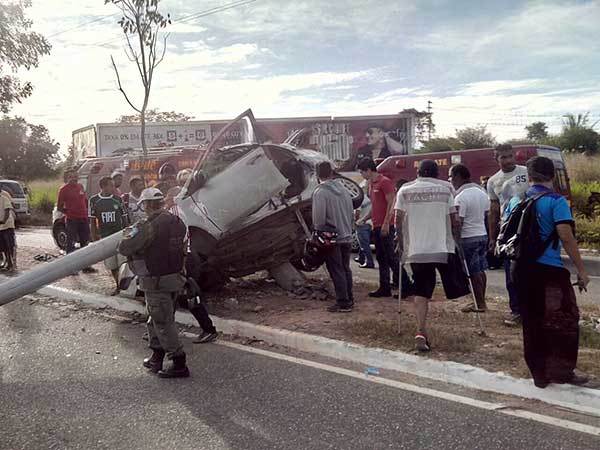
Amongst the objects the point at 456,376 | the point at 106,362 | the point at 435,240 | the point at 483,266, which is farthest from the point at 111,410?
the point at 483,266

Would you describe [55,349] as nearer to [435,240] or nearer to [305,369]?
[305,369]

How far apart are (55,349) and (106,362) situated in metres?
0.81

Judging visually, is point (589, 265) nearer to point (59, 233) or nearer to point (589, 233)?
point (589, 233)

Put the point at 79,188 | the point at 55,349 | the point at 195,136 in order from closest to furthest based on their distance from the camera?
the point at 55,349
the point at 79,188
the point at 195,136

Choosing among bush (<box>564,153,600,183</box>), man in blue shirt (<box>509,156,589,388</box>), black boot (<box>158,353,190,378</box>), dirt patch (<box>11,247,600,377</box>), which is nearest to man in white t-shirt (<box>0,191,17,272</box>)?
dirt patch (<box>11,247,600,377</box>)

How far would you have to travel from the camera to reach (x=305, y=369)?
498 cm

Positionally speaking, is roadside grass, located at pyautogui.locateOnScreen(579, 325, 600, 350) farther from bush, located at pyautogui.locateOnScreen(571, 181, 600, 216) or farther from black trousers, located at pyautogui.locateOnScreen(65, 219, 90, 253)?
bush, located at pyautogui.locateOnScreen(571, 181, 600, 216)

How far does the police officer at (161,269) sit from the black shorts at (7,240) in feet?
22.1

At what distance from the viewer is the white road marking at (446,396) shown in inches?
145

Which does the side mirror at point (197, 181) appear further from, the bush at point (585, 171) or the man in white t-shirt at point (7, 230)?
the bush at point (585, 171)

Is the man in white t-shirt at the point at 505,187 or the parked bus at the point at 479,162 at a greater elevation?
the parked bus at the point at 479,162

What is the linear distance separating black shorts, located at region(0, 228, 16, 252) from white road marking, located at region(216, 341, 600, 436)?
6.82 m

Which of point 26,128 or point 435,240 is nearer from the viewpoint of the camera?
point 435,240

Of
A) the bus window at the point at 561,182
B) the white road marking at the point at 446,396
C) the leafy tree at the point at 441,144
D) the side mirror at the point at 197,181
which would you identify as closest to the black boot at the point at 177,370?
the white road marking at the point at 446,396
